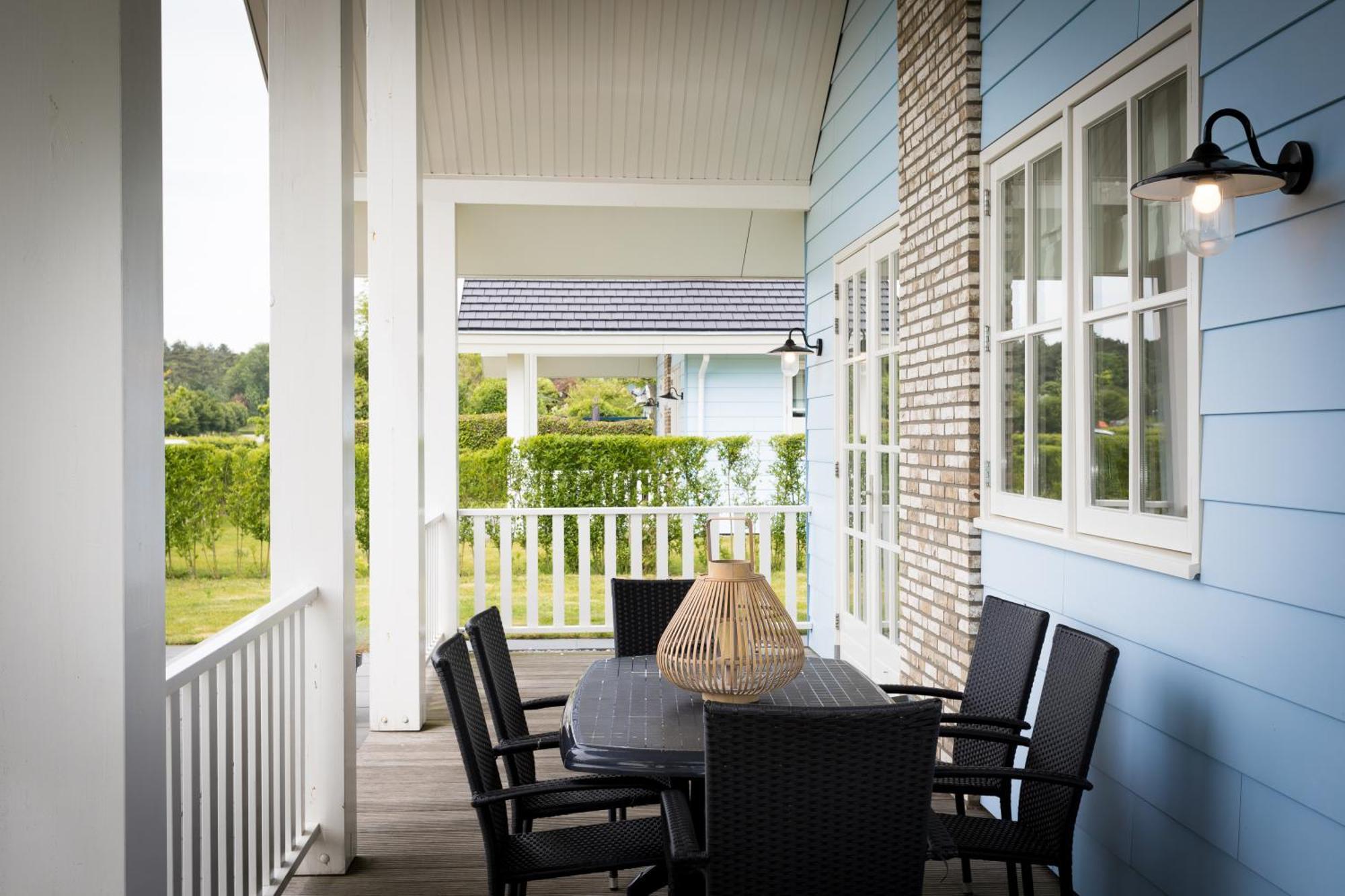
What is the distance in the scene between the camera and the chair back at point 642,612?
3.81 m

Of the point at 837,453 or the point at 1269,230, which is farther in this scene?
the point at 837,453

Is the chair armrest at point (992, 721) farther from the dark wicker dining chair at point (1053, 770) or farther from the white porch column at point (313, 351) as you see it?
the white porch column at point (313, 351)

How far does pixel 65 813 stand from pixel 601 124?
5903mm

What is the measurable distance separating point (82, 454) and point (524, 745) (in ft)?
4.85

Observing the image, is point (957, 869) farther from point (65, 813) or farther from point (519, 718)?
point (65, 813)

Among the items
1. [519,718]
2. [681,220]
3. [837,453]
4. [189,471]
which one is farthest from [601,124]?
[189,471]

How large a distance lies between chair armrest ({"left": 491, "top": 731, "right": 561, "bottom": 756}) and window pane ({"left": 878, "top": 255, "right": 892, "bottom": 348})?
3.12 m

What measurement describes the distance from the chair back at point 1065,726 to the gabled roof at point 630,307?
346 inches

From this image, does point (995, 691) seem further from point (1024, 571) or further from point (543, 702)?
point (543, 702)

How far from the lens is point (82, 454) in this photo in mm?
1512

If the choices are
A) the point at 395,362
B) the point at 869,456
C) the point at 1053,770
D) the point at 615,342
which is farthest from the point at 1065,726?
the point at 615,342

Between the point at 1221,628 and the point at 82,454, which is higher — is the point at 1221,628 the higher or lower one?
the lower one

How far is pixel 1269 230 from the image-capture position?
7.47 feet

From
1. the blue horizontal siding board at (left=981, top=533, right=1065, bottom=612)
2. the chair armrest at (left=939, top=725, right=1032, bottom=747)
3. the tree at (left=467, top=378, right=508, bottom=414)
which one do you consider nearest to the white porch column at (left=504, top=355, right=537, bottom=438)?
the blue horizontal siding board at (left=981, top=533, right=1065, bottom=612)
